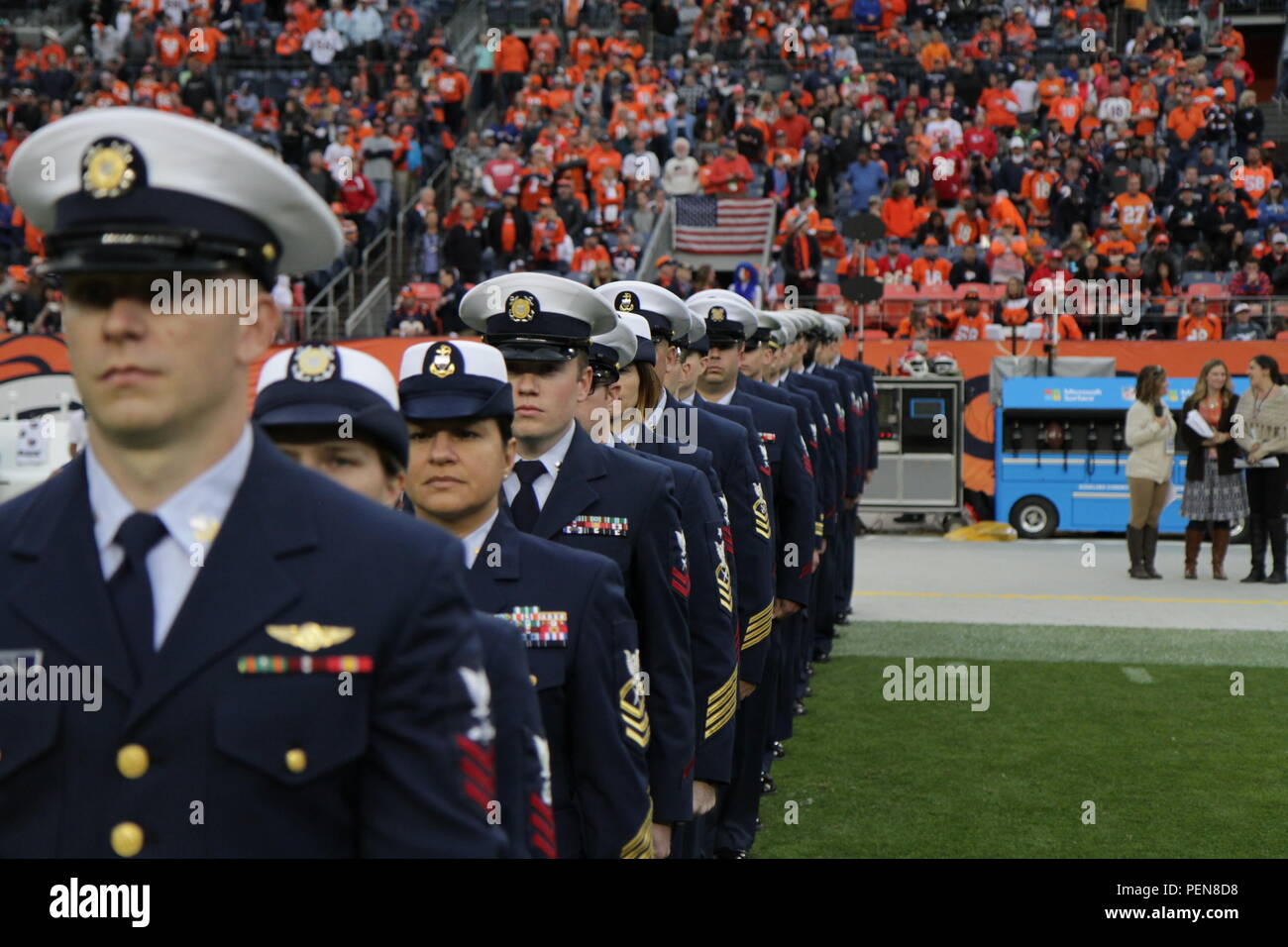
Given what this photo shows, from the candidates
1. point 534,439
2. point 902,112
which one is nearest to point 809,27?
point 902,112

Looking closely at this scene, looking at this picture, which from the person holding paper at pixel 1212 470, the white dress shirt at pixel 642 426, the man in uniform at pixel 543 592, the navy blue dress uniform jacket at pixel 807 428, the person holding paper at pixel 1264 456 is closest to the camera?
the man in uniform at pixel 543 592

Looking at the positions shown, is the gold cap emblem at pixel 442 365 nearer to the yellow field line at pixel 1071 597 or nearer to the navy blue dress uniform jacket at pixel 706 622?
the navy blue dress uniform jacket at pixel 706 622

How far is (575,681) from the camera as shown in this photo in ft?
11.9

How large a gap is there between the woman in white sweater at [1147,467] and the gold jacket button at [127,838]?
14.3 meters

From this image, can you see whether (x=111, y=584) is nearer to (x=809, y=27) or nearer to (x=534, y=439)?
(x=534, y=439)

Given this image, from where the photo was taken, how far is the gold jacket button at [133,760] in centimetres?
196

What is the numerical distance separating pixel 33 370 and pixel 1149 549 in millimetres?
10816

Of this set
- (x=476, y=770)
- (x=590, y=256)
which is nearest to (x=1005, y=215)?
(x=590, y=256)

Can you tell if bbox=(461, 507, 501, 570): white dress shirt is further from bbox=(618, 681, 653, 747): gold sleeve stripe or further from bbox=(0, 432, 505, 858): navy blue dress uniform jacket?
bbox=(0, 432, 505, 858): navy blue dress uniform jacket

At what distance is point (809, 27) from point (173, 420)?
27971mm

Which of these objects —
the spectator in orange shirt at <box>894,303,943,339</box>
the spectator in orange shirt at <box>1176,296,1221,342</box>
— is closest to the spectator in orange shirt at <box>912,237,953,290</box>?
the spectator in orange shirt at <box>894,303,943,339</box>

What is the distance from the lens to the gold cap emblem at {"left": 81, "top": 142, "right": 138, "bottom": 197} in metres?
2.03

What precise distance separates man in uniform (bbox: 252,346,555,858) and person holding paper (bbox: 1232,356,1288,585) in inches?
526

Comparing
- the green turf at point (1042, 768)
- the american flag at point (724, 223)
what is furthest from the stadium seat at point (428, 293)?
the green turf at point (1042, 768)
